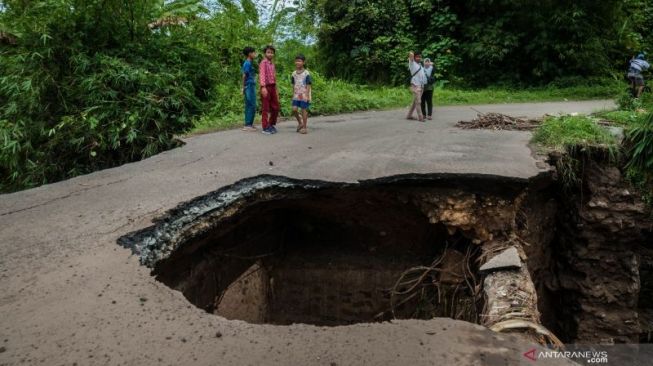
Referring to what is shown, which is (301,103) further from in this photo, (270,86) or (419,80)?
(419,80)

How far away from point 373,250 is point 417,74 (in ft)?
14.9

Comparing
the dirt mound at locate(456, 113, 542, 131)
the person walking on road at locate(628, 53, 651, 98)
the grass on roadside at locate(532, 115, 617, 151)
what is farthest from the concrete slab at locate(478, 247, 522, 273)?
the person walking on road at locate(628, 53, 651, 98)

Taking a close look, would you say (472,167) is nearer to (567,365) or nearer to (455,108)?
(567,365)

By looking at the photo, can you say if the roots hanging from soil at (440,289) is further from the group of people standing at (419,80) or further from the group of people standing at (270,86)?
the group of people standing at (419,80)

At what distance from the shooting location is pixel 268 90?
26.2 feet

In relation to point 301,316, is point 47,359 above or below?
above

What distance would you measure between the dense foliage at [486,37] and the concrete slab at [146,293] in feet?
39.2

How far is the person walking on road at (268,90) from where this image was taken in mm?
7730

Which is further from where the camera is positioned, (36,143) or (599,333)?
(36,143)

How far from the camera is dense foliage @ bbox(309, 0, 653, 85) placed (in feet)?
52.2

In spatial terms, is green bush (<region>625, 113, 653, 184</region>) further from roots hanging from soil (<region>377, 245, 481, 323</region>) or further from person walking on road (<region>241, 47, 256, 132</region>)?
person walking on road (<region>241, 47, 256, 132</region>)

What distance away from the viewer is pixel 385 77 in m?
18.0

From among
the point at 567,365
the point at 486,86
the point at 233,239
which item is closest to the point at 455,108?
the point at 486,86

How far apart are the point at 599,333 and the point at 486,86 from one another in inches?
486
